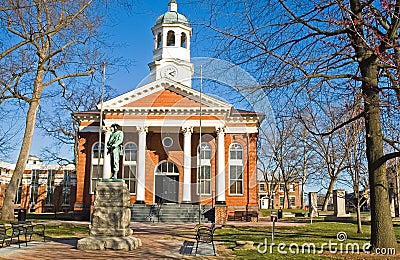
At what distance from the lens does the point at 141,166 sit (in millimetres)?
32312

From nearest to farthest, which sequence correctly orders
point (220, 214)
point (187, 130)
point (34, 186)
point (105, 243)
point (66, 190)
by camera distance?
point (105, 243) → point (220, 214) → point (187, 130) → point (66, 190) → point (34, 186)

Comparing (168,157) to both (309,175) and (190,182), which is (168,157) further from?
(309,175)

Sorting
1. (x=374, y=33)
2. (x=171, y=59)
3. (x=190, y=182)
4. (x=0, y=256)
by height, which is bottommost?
(x=0, y=256)

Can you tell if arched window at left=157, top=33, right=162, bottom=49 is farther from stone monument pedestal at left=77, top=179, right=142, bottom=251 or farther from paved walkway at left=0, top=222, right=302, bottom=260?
paved walkway at left=0, top=222, right=302, bottom=260

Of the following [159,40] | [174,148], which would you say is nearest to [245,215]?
[174,148]

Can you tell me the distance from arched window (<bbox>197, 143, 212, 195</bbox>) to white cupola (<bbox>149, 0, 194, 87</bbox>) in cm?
703

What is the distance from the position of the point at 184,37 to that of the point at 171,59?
3.07 meters

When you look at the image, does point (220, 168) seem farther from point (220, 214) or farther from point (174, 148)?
point (174, 148)

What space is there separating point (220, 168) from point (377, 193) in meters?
21.0

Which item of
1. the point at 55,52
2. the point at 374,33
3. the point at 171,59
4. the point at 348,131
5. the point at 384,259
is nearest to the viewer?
the point at 374,33

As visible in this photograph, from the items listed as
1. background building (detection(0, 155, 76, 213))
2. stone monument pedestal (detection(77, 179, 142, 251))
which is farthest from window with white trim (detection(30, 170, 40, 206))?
stone monument pedestal (detection(77, 179, 142, 251))

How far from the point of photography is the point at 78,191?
110ft

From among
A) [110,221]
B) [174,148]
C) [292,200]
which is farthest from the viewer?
[292,200]

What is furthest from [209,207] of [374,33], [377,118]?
[374,33]
